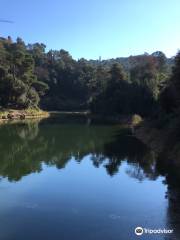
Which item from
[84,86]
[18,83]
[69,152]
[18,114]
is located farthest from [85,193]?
[84,86]

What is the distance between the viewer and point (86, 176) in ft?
95.8

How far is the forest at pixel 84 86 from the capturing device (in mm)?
80000

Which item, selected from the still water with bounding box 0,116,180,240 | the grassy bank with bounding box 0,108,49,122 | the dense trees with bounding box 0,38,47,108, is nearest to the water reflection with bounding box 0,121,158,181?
the still water with bounding box 0,116,180,240

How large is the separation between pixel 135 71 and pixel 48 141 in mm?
61285

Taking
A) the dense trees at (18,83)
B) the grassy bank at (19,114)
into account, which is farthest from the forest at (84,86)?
the grassy bank at (19,114)

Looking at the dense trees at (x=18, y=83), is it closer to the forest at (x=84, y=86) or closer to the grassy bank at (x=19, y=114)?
the forest at (x=84, y=86)

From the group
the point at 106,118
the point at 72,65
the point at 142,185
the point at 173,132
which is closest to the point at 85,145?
the point at 173,132

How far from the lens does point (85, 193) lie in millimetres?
23594

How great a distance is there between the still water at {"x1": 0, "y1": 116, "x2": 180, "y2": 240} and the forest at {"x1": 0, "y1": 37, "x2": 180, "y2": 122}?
808 centimetres

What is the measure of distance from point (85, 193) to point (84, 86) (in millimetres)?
117293

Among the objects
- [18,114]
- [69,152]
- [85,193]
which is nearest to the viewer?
[85,193]

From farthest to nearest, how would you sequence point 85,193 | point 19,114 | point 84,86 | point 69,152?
point 84,86 → point 19,114 → point 69,152 → point 85,193

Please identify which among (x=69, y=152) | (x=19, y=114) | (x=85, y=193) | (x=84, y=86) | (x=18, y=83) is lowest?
(x=19, y=114)

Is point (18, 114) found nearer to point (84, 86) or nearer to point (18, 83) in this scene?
point (18, 83)
